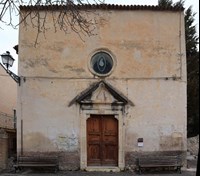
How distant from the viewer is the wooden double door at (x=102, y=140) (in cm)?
1841

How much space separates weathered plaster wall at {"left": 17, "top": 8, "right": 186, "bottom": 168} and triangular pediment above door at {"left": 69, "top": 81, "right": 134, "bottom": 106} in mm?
221

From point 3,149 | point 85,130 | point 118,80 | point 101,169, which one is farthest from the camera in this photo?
point 118,80

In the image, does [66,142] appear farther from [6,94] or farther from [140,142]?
[6,94]

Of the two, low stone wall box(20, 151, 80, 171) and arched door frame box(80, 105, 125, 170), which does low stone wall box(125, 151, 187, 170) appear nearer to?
arched door frame box(80, 105, 125, 170)

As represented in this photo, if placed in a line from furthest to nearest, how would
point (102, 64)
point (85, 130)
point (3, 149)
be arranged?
point (102, 64), point (85, 130), point (3, 149)

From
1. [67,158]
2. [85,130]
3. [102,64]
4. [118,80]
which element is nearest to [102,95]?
[118,80]

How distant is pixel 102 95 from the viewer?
60.6 ft

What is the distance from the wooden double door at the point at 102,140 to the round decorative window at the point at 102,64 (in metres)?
1.80

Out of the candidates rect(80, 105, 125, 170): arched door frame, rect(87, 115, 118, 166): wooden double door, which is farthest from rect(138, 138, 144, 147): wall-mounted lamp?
rect(87, 115, 118, 166): wooden double door

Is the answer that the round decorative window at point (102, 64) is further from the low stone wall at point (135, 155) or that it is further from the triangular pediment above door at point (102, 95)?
the low stone wall at point (135, 155)

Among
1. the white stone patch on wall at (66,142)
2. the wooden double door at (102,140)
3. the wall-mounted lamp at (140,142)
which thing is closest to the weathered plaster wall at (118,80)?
the white stone patch on wall at (66,142)

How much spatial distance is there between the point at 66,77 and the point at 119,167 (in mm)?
4105

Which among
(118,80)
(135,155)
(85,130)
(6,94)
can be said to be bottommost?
(135,155)

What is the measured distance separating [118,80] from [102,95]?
88 cm
